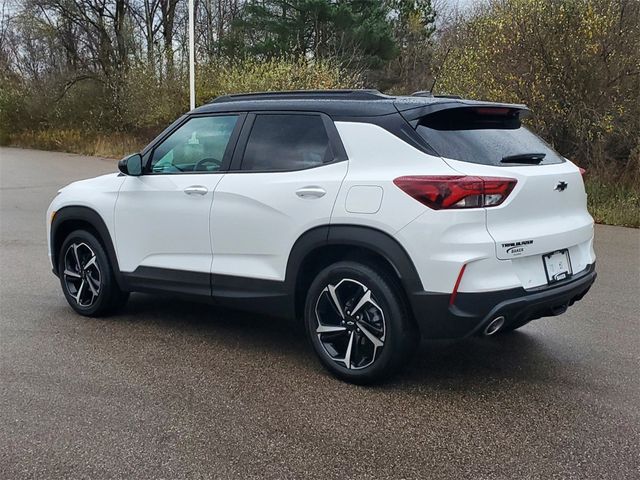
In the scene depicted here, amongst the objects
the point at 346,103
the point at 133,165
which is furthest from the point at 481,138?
the point at 133,165

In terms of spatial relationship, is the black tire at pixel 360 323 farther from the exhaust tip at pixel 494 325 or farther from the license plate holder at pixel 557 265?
the license plate holder at pixel 557 265

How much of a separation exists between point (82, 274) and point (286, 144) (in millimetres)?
2333

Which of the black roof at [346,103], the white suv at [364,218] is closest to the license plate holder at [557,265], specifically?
the white suv at [364,218]

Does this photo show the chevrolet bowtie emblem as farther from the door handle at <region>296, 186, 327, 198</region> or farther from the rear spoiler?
the door handle at <region>296, 186, 327, 198</region>

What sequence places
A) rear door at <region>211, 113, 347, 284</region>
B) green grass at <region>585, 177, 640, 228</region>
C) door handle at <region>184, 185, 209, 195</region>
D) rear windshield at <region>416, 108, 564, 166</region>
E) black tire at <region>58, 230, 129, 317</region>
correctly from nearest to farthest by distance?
rear windshield at <region>416, 108, 564, 166</region>
rear door at <region>211, 113, 347, 284</region>
door handle at <region>184, 185, 209, 195</region>
black tire at <region>58, 230, 129, 317</region>
green grass at <region>585, 177, 640, 228</region>

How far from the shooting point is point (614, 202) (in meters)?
11.2

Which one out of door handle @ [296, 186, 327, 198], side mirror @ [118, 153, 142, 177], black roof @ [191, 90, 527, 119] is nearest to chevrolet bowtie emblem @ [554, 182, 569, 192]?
black roof @ [191, 90, 527, 119]

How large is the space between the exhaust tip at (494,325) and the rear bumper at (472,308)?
0.02m

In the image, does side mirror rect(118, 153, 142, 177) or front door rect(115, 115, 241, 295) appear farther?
side mirror rect(118, 153, 142, 177)

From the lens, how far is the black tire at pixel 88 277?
5.44 metres

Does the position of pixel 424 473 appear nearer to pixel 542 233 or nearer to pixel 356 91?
pixel 542 233

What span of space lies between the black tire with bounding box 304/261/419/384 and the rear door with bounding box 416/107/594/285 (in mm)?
699

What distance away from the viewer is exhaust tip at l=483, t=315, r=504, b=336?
3677 millimetres

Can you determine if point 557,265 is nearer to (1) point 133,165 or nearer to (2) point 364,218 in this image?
(2) point 364,218
